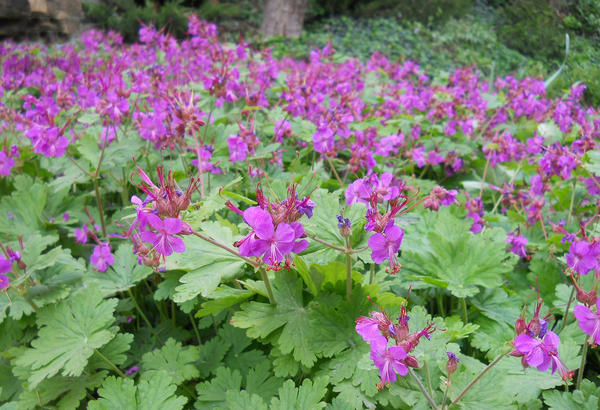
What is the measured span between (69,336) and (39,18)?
1081 centimetres

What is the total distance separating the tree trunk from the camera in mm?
11484

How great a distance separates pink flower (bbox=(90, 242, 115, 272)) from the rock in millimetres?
9859

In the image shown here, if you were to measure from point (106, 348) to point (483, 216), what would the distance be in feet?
6.62

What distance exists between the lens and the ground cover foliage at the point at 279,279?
131cm

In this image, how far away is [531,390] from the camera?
1580mm

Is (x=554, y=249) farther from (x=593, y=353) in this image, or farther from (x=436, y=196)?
(x=436, y=196)

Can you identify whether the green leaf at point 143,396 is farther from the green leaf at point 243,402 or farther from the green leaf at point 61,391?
the green leaf at point 61,391

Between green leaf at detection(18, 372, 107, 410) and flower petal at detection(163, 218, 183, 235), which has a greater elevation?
flower petal at detection(163, 218, 183, 235)

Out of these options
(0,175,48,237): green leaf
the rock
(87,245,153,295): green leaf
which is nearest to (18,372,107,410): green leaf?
(87,245,153,295): green leaf

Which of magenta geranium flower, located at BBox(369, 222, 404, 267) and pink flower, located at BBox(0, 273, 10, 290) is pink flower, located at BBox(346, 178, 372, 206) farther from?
pink flower, located at BBox(0, 273, 10, 290)

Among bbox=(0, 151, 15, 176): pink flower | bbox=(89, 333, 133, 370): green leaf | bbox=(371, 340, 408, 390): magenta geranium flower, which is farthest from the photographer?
bbox=(0, 151, 15, 176): pink flower

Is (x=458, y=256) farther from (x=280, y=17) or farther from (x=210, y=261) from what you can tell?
(x=280, y=17)

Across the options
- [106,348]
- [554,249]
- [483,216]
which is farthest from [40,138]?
[554,249]

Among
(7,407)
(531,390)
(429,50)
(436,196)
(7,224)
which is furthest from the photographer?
(429,50)
